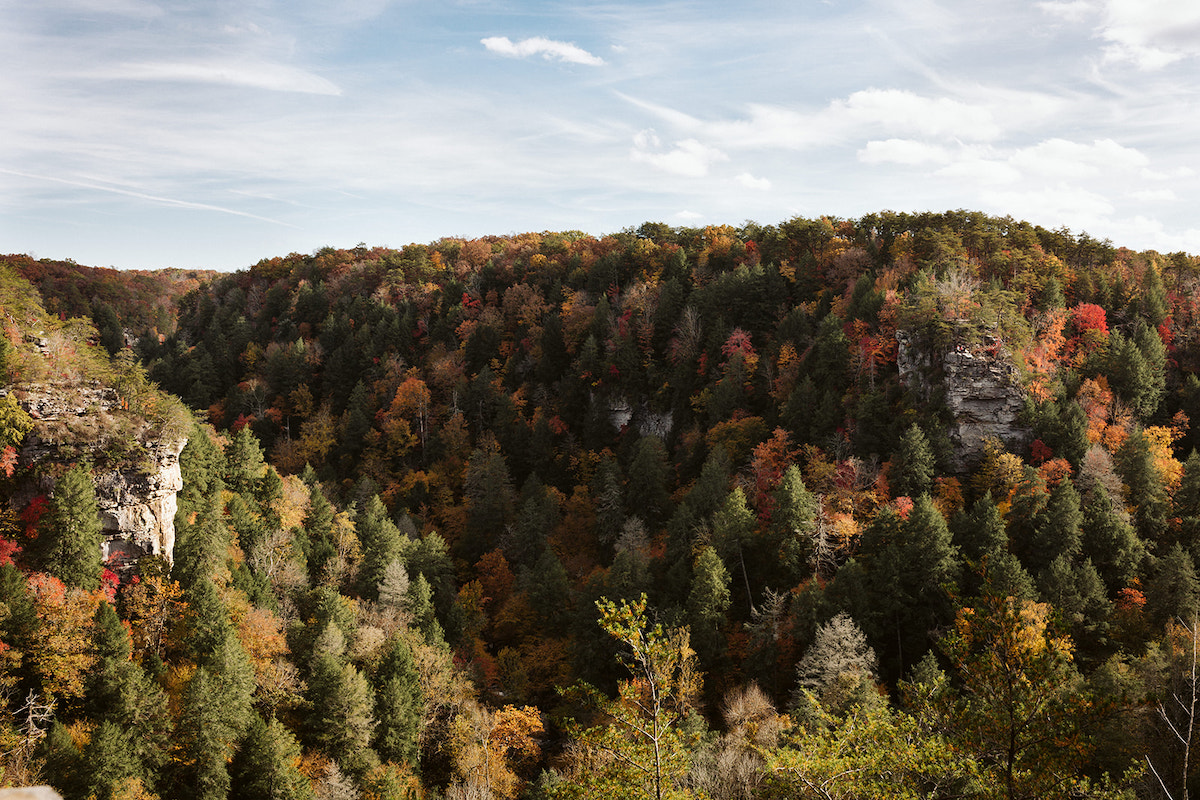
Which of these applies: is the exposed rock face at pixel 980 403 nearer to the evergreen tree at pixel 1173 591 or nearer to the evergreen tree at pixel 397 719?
the evergreen tree at pixel 1173 591

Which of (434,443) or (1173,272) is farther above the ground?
(1173,272)

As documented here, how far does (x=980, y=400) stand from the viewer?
54688mm

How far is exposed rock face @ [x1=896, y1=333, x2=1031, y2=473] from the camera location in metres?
54.1

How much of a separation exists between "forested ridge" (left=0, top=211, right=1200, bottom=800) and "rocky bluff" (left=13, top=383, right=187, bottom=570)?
962 millimetres

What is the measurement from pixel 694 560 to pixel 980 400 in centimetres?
2495

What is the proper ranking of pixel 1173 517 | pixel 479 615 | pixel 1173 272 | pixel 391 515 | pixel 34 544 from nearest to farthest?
pixel 34 544
pixel 1173 517
pixel 479 615
pixel 1173 272
pixel 391 515

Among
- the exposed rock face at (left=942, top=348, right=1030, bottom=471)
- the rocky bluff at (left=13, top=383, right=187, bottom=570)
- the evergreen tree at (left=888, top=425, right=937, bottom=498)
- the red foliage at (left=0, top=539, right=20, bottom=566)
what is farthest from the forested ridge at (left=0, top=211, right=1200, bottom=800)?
the rocky bluff at (left=13, top=383, right=187, bottom=570)

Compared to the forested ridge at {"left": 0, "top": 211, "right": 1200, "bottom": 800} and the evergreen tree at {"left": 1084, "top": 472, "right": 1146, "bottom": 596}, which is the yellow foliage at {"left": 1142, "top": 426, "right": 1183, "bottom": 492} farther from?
the evergreen tree at {"left": 1084, "top": 472, "right": 1146, "bottom": 596}

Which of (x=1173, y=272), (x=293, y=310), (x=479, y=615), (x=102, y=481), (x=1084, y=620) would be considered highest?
(x=1173, y=272)

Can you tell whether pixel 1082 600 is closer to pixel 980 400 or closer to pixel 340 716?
pixel 980 400

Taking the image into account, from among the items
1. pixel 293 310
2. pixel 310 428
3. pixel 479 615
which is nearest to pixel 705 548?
pixel 479 615

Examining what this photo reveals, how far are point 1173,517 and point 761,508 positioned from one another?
2524 cm

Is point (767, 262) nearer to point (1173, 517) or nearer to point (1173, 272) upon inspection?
point (1173, 272)

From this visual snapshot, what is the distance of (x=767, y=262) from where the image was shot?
80.4m
